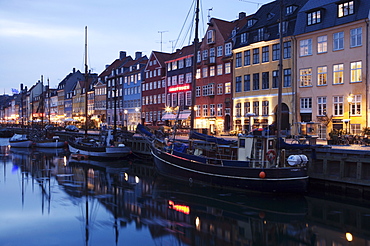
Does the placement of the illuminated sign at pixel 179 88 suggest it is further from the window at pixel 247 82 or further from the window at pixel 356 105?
the window at pixel 356 105

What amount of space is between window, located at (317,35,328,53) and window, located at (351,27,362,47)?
2.68 m

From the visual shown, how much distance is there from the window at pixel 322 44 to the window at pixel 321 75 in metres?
1.60

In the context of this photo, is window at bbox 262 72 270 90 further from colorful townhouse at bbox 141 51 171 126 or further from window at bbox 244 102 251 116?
colorful townhouse at bbox 141 51 171 126

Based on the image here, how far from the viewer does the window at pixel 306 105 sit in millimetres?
37619

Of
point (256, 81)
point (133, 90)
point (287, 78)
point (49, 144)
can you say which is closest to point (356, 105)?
point (287, 78)

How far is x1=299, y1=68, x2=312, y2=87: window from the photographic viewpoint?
37.7m

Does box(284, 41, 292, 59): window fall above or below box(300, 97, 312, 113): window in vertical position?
above

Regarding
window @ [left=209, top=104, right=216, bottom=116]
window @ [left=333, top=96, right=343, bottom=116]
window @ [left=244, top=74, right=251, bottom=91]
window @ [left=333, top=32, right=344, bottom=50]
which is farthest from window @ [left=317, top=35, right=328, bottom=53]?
window @ [left=209, top=104, right=216, bottom=116]

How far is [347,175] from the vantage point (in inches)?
838

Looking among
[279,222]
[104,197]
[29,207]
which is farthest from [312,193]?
[29,207]

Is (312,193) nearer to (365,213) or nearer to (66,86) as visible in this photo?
(365,213)

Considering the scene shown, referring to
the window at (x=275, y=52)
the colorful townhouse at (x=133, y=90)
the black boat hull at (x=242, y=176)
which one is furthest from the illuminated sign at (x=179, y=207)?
the colorful townhouse at (x=133, y=90)

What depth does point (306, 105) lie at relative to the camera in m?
37.9

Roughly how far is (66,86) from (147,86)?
50.3m
